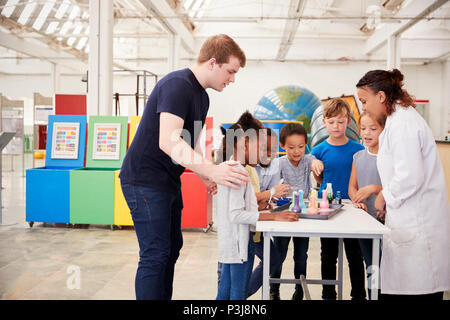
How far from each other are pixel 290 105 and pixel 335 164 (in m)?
8.49

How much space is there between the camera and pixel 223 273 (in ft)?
6.89

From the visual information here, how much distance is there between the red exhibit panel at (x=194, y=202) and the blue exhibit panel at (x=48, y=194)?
137cm

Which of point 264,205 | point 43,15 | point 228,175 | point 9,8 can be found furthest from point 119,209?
point 43,15

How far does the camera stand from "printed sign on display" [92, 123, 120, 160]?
497cm

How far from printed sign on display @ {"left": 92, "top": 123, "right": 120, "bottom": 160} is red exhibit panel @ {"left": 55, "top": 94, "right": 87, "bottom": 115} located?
3.57 m

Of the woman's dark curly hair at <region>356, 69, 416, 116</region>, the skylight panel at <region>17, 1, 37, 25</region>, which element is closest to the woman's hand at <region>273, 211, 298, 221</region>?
the woman's dark curly hair at <region>356, 69, 416, 116</region>

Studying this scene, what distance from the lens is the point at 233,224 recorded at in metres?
2.02

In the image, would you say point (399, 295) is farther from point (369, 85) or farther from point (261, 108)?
point (261, 108)

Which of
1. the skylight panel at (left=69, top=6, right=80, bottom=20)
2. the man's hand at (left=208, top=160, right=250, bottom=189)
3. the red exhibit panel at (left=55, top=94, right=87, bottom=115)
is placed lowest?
the man's hand at (left=208, top=160, right=250, bottom=189)

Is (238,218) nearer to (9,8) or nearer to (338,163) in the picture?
(338,163)

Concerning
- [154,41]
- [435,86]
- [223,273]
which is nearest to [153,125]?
[223,273]

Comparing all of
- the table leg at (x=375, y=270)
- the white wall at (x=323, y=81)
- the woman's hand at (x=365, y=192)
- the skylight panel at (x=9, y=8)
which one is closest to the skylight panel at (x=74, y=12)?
the skylight panel at (x=9, y=8)

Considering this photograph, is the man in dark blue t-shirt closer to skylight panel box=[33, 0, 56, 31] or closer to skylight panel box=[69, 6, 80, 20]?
skylight panel box=[33, 0, 56, 31]

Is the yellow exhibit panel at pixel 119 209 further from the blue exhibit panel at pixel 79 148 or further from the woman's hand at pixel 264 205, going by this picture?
the woman's hand at pixel 264 205
